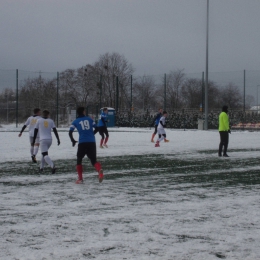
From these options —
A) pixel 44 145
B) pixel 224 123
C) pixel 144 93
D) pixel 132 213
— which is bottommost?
pixel 132 213

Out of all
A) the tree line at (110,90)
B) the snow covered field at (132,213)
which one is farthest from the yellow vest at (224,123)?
the tree line at (110,90)

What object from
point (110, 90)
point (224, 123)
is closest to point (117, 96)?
point (110, 90)

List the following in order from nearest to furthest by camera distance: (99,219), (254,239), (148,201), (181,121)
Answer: (254,239) → (99,219) → (148,201) → (181,121)

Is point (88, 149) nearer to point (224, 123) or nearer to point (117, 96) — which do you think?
point (224, 123)

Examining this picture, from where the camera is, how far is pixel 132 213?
7.61 meters

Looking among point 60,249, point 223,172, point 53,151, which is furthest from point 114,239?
point 53,151

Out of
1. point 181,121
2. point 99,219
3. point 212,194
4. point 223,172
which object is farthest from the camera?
point 181,121

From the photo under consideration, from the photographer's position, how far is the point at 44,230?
6469 millimetres

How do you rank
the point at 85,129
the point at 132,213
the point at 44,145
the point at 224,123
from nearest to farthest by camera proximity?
1. the point at 132,213
2. the point at 85,129
3. the point at 44,145
4. the point at 224,123

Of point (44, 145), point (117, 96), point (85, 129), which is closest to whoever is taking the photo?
point (85, 129)

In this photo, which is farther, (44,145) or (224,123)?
(224,123)

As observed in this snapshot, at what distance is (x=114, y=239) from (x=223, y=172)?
7.62 metres

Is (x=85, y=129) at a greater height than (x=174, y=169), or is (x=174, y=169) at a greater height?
(x=85, y=129)

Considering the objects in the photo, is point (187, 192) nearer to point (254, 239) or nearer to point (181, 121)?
point (254, 239)
